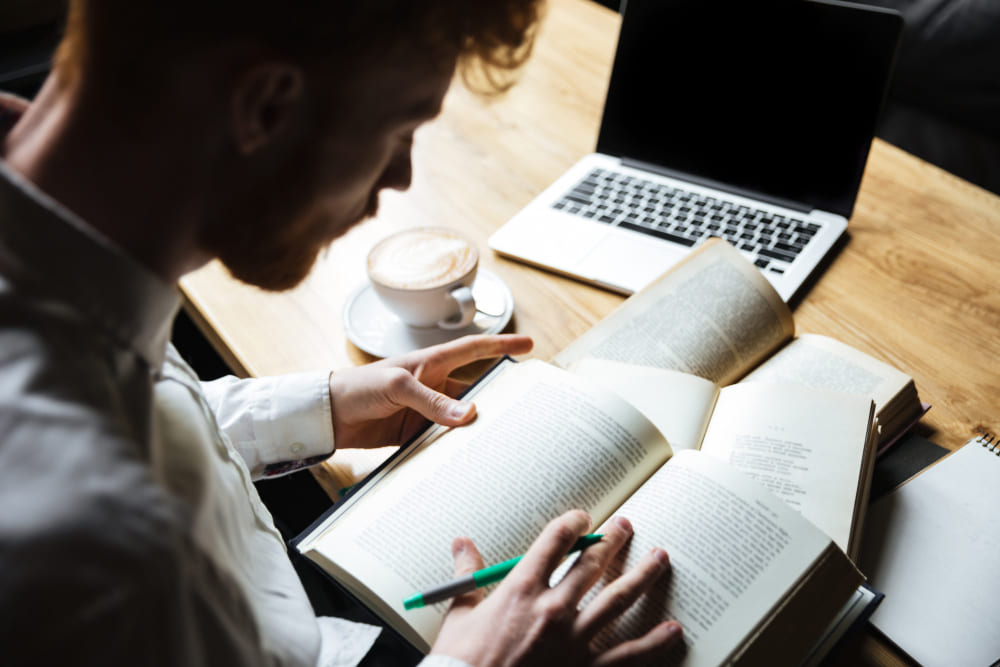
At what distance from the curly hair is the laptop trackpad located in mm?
473

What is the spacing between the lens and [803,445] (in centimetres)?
66

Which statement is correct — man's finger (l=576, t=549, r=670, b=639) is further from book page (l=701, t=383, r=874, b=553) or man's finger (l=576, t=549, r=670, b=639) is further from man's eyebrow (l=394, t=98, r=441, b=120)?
man's eyebrow (l=394, t=98, r=441, b=120)

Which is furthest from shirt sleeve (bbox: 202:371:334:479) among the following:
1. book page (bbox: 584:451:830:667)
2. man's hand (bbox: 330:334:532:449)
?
book page (bbox: 584:451:830:667)

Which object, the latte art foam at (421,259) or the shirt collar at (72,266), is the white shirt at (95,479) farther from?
the latte art foam at (421,259)

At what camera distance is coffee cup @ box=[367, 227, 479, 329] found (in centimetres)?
82

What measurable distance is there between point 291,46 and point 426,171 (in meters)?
0.74

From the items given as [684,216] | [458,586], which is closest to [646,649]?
[458,586]

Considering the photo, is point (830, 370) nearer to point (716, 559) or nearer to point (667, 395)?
point (667, 395)

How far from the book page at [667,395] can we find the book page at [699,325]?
3 centimetres

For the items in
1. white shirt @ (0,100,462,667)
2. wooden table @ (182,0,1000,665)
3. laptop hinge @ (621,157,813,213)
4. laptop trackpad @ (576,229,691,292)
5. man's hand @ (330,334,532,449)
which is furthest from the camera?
laptop hinge @ (621,157,813,213)

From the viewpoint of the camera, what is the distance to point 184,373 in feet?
2.09

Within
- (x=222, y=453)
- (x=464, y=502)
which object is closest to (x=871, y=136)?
(x=464, y=502)

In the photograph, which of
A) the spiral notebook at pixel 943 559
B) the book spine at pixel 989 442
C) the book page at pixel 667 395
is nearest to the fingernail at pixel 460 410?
the book page at pixel 667 395

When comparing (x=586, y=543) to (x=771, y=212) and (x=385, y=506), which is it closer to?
(x=385, y=506)
